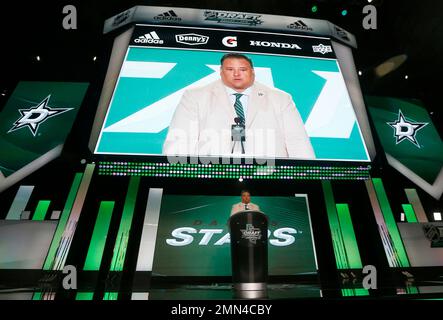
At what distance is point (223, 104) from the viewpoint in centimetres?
256

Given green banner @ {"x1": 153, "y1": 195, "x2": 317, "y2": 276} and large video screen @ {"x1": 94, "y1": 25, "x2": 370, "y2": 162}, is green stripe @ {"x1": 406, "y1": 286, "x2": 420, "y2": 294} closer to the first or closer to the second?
green banner @ {"x1": 153, "y1": 195, "x2": 317, "y2": 276}

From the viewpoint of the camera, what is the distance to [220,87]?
266 centimetres

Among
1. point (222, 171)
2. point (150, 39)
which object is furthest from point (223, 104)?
point (150, 39)

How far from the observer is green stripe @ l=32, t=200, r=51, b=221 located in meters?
2.24

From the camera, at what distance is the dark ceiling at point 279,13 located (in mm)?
3270

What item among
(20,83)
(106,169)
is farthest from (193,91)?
(20,83)

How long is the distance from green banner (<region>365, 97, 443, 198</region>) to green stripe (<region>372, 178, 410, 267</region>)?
1.38 ft

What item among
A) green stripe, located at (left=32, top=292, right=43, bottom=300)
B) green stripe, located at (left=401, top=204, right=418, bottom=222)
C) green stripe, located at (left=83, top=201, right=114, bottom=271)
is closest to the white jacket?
green stripe, located at (left=83, top=201, right=114, bottom=271)

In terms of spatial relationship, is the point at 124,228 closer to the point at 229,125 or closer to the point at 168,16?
the point at 229,125

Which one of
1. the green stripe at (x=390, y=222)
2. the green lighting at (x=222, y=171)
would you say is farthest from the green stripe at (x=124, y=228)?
the green stripe at (x=390, y=222)

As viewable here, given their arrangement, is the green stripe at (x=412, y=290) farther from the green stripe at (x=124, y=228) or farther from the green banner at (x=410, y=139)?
the green stripe at (x=124, y=228)

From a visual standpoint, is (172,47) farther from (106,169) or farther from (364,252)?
(364,252)

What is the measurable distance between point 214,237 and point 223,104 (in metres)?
1.12
